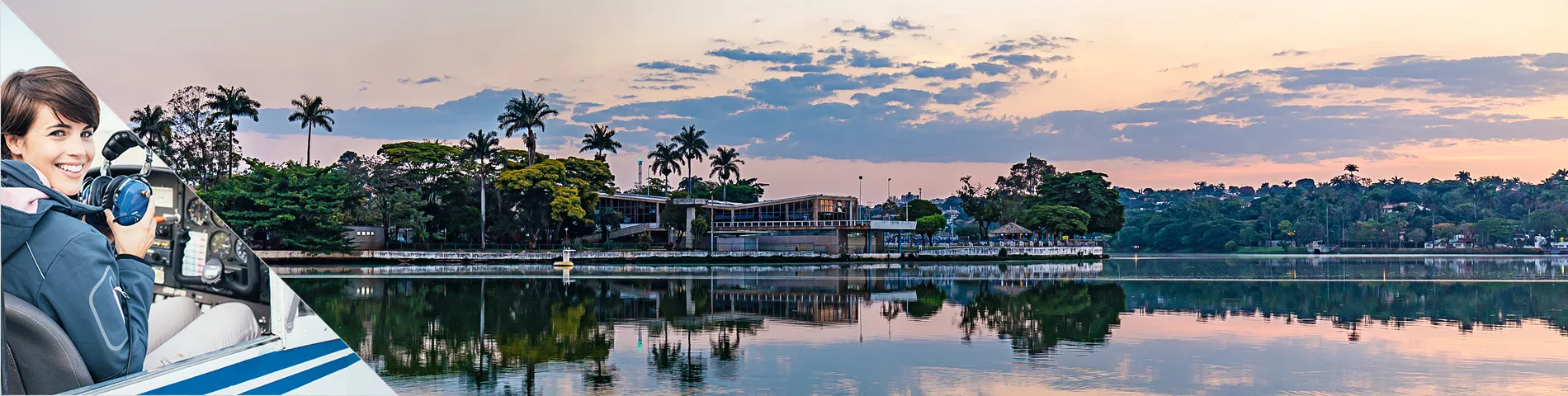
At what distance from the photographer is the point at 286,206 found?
147 feet

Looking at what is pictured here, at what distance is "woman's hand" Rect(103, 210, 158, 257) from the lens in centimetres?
506

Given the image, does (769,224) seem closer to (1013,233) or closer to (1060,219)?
(1013,233)

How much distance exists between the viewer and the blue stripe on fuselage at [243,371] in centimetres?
537

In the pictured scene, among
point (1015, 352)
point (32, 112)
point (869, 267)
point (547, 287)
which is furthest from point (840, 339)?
point (869, 267)

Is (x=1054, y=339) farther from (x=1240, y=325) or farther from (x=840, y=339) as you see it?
(x=1240, y=325)

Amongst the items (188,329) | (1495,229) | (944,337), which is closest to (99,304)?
(188,329)

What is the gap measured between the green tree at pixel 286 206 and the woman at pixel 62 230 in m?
42.7

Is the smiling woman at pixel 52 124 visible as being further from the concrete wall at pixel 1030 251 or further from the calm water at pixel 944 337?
the concrete wall at pixel 1030 251

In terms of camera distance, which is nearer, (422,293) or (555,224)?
(422,293)

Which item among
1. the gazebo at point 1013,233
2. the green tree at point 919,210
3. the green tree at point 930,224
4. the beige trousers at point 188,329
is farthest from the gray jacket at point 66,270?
the green tree at point 919,210

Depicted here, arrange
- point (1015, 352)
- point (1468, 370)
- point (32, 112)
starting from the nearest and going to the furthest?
point (32, 112) < point (1468, 370) < point (1015, 352)

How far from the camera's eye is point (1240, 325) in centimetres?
2066

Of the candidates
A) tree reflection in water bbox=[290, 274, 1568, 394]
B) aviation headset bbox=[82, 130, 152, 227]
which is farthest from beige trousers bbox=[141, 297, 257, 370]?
tree reflection in water bbox=[290, 274, 1568, 394]

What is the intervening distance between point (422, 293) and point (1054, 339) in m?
16.7
